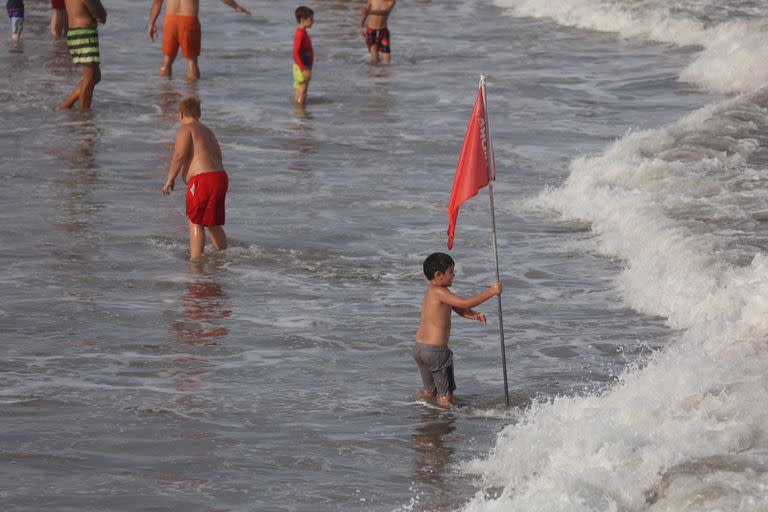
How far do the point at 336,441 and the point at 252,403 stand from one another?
0.83 metres

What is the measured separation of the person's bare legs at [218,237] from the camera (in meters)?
12.6

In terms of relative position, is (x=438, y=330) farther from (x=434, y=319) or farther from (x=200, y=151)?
(x=200, y=151)

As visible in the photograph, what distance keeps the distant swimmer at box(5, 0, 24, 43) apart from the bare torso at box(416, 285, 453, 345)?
17507 millimetres

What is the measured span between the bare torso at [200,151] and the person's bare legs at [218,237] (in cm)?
45

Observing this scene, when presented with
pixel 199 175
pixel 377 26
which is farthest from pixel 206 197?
pixel 377 26

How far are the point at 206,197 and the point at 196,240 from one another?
1.16 feet

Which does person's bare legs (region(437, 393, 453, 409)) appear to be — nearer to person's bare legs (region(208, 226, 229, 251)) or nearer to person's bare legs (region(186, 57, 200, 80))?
person's bare legs (region(208, 226, 229, 251))

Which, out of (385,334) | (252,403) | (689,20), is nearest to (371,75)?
(689,20)

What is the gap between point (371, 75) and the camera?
23312 mm

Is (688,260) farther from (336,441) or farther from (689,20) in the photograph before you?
(689,20)

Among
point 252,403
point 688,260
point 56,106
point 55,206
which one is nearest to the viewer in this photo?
point 252,403

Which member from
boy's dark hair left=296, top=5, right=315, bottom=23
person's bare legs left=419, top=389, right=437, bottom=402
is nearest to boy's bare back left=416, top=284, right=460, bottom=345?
person's bare legs left=419, top=389, right=437, bottom=402

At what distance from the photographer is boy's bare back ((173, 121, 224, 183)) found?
1222 cm

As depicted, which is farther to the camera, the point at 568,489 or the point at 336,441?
the point at 336,441
